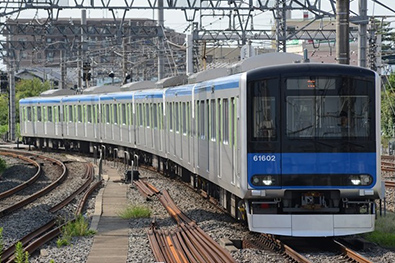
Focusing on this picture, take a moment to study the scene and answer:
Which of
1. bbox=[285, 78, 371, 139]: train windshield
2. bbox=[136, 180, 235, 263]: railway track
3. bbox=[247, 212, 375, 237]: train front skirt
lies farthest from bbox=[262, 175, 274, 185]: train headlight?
bbox=[136, 180, 235, 263]: railway track

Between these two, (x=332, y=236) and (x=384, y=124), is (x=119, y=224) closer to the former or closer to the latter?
(x=332, y=236)

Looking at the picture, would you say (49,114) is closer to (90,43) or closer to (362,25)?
(90,43)

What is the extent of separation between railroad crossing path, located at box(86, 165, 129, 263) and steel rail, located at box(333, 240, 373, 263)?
265 centimetres

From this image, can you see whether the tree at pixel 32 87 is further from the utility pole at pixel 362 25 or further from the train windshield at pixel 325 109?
the train windshield at pixel 325 109

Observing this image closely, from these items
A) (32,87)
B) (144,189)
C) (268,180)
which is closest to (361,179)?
(268,180)

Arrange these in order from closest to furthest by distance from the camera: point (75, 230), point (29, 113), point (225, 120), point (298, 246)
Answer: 1. point (298, 246)
2. point (75, 230)
3. point (225, 120)
4. point (29, 113)

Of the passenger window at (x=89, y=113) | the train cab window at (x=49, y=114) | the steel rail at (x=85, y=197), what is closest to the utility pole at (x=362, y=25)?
the steel rail at (x=85, y=197)

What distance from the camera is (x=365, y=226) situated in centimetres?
1080

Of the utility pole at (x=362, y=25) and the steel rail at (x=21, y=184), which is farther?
the steel rail at (x=21, y=184)

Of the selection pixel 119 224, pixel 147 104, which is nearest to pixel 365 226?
pixel 119 224

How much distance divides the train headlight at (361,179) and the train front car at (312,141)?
0.04 feet

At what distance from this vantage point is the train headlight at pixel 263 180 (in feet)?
36.0

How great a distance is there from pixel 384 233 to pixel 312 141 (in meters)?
1.90

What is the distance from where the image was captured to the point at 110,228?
13.1m
